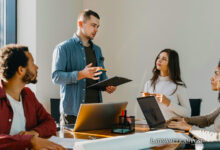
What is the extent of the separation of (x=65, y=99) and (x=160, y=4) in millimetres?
2158

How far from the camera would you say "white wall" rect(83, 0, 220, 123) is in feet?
11.3

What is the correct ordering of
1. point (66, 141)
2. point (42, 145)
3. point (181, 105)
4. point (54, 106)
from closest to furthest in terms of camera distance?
point (42, 145) → point (66, 141) → point (181, 105) → point (54, 106)

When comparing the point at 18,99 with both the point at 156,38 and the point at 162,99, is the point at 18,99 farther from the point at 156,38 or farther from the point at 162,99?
the point at 156,38

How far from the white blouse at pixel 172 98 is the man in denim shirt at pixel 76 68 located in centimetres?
55

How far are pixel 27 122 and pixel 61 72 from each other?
69 centimetres

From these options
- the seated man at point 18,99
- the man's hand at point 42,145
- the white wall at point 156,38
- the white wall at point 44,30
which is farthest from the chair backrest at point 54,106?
the man's hand at point 42,145

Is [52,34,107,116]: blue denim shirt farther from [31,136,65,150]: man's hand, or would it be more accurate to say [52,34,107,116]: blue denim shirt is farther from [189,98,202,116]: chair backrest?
[189,98,202,116]: chair backrest

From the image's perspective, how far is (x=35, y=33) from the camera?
3117mm

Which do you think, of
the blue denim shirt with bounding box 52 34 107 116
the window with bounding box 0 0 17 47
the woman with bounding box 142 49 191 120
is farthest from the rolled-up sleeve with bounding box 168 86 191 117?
the window with bounding box 0 0 17 47

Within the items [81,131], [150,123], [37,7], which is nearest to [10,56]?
[81,131]

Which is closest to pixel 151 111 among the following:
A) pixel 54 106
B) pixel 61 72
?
pixel 61 72

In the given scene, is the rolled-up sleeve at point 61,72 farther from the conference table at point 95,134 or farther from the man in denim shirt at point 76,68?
the conference table at point 95,134

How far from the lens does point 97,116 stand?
1.71 metres

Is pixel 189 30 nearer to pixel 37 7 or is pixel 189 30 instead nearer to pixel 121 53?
pixel 121 53
